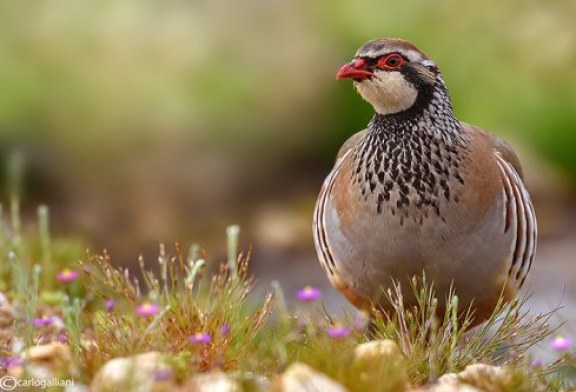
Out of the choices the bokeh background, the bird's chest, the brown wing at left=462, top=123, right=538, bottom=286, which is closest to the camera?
the bird's chest

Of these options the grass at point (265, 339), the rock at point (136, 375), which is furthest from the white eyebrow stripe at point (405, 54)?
the rock at point (136, 375)

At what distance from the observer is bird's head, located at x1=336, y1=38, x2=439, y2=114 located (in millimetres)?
4133

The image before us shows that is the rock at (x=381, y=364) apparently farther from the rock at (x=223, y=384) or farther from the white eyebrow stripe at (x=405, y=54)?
the white eyebrow stripe at (x=405, y=54)

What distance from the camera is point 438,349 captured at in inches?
142

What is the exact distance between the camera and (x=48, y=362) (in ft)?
10.7

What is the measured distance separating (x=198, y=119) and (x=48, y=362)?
5809mm

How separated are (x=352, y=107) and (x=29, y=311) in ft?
20.0

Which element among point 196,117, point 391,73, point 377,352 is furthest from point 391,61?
point 196,117

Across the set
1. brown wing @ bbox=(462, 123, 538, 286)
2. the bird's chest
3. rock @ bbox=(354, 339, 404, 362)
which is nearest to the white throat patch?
the bird's chest

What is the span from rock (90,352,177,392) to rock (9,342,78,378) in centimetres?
10

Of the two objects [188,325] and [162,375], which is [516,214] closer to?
[188,325]

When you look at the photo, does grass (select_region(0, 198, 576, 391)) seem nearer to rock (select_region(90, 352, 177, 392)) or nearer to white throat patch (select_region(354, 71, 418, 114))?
rock (select_region(90, 352, 177, 392))

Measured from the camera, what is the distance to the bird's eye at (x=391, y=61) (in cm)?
414

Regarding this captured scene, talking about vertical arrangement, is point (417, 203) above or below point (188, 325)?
above
